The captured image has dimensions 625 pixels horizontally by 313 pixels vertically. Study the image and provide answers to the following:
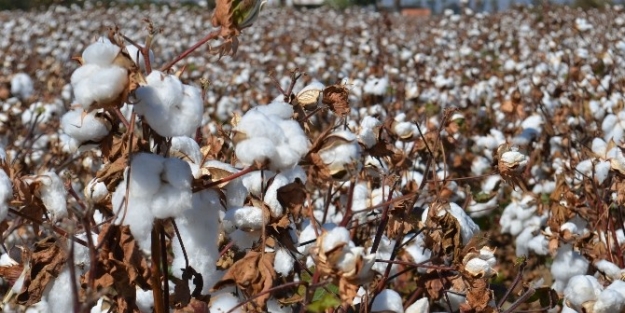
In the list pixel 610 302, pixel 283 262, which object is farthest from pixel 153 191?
pixel 610 302

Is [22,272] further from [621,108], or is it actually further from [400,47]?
[400,47]

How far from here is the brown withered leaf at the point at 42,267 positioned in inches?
52.2

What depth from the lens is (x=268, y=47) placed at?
10.7 metres

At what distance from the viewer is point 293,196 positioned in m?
1.30

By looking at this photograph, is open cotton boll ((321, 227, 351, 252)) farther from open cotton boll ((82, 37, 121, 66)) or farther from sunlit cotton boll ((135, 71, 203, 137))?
open cotton boll ((82, 37, 121, 66))

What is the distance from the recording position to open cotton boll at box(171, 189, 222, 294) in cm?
130

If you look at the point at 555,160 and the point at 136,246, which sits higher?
the point at 136,246

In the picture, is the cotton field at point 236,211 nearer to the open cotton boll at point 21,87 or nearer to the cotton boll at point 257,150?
the cotton boll at point 257,150

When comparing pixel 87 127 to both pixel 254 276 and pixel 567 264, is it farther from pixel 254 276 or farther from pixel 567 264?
pixel 567 264

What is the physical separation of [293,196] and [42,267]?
0.42 meters

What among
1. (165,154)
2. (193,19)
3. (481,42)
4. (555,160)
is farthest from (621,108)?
(193,19)

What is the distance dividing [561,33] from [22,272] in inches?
366

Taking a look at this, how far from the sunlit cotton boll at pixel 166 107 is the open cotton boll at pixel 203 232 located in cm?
18

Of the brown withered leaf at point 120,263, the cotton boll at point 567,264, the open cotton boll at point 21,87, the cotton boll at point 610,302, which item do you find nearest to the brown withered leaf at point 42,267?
the brown withered leaf at point 120,263
